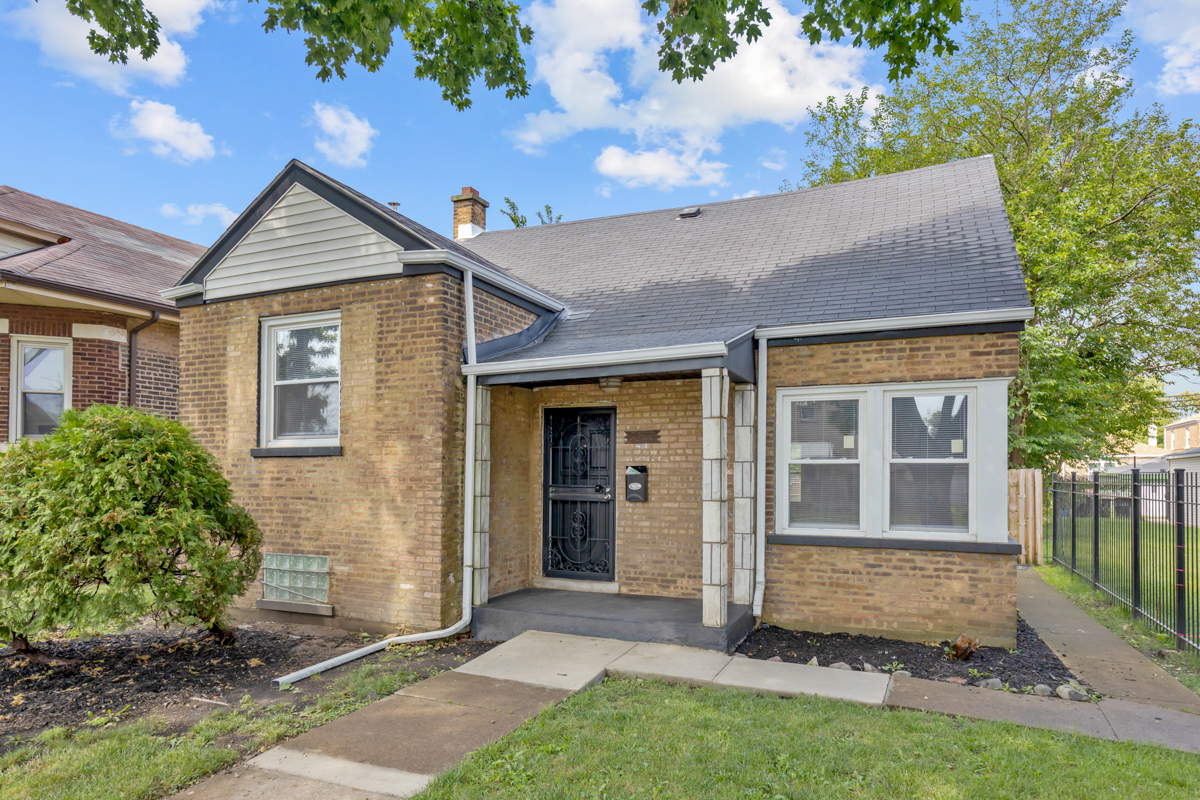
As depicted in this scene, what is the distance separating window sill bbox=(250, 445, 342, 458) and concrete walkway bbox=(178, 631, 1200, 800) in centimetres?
272

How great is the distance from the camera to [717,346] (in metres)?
5.79

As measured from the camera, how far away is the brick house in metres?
6.34

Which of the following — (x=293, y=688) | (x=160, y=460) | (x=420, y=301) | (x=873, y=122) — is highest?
(x=873, y=122)

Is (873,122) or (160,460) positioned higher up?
(873,122)

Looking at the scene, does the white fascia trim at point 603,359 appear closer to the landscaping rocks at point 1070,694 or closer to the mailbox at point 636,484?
the mailbox at point 636,484

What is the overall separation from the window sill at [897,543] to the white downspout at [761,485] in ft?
0.39

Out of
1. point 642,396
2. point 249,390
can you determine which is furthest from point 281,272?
point 642,396

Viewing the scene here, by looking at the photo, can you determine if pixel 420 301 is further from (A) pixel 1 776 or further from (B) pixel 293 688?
(A) pixel 1 776

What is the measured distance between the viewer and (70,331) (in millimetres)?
9789

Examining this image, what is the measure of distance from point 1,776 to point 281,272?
5204 millimetres

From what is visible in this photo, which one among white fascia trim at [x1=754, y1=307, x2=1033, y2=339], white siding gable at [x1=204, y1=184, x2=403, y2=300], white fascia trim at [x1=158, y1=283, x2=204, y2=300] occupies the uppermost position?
white siding gable at [x1=204, y1=184, x2=403, y2=300]

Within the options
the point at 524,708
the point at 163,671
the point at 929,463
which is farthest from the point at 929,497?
the point at 163,671

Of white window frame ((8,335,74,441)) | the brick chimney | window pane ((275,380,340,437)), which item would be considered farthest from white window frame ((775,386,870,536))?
white window frame ((8,335,74,441))

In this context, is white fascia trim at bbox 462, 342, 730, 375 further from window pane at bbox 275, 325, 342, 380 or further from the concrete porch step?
the concrete porch step
